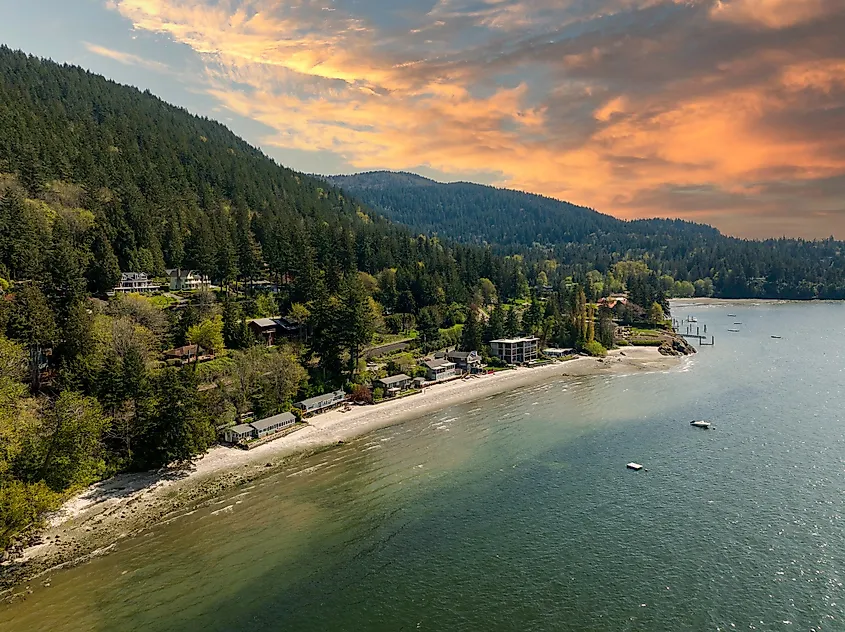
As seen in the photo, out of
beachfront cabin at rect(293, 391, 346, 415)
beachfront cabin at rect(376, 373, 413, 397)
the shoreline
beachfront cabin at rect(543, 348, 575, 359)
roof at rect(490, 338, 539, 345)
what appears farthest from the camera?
beachfront cabin at rect(543, 348, 575, 359)

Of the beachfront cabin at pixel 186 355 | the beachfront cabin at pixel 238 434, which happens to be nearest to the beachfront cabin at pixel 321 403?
the beachfront cabin at pixel 238 434

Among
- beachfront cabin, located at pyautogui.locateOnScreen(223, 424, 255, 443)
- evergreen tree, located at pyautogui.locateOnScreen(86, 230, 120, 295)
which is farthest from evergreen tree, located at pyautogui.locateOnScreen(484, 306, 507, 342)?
evergreen tree, located at pyautogui.locateOnScreen(86, 230, 120, 295)

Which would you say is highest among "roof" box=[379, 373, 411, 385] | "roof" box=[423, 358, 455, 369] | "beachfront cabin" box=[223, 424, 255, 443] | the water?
"roof" box=[423, 358, 455, 369]

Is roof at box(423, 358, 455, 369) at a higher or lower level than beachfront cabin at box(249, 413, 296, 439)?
higher

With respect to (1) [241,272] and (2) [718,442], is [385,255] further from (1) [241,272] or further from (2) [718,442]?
(2) [718,442]

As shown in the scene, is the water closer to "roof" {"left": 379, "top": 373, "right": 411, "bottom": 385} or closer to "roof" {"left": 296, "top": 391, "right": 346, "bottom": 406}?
"roof" {"left": 296, "top": 391, "right": 346, "bottom": 406}

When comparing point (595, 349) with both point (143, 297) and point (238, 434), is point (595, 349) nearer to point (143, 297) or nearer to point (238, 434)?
point (238, 434)
